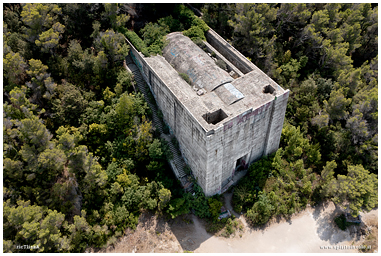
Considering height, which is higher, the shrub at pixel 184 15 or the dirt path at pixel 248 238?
the shrub at pixel 184 15

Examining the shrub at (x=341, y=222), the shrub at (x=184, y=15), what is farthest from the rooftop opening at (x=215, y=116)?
the shrub at (x=341, y=222)

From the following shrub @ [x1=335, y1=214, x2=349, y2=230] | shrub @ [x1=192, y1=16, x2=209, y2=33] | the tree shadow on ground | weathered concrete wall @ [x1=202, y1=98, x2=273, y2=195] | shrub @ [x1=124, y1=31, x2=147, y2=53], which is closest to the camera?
weathered concrete wall @ [x1=202, y1=98, x2=273, y2=195]

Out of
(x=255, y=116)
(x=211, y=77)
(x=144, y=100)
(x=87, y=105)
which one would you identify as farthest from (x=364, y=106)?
(x=87, y=105)

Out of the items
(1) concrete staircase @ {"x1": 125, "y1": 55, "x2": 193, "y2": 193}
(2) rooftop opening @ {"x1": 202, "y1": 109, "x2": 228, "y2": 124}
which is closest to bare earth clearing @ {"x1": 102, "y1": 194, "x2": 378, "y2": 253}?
(1) concrete staircase @ {"x1": 125, "y1": 55, "x2": 193, "y2": 193}

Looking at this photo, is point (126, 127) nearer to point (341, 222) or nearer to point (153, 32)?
point (153, 32)

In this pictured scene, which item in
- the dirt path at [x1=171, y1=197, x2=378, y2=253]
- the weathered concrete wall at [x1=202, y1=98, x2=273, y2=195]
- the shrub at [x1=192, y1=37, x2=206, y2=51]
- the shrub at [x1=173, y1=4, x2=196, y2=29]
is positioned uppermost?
the shrub at [x1=173, y1=4, x2=196, y2=29]

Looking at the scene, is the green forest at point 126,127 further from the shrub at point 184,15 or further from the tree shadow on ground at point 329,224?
the tree shadow on ground at point 329,224

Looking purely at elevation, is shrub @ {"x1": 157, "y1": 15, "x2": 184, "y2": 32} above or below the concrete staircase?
above

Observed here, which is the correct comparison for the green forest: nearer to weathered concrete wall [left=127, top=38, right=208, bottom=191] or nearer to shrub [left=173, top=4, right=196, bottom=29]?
shrub [left=173, top=4, right=196, bottom=29]
